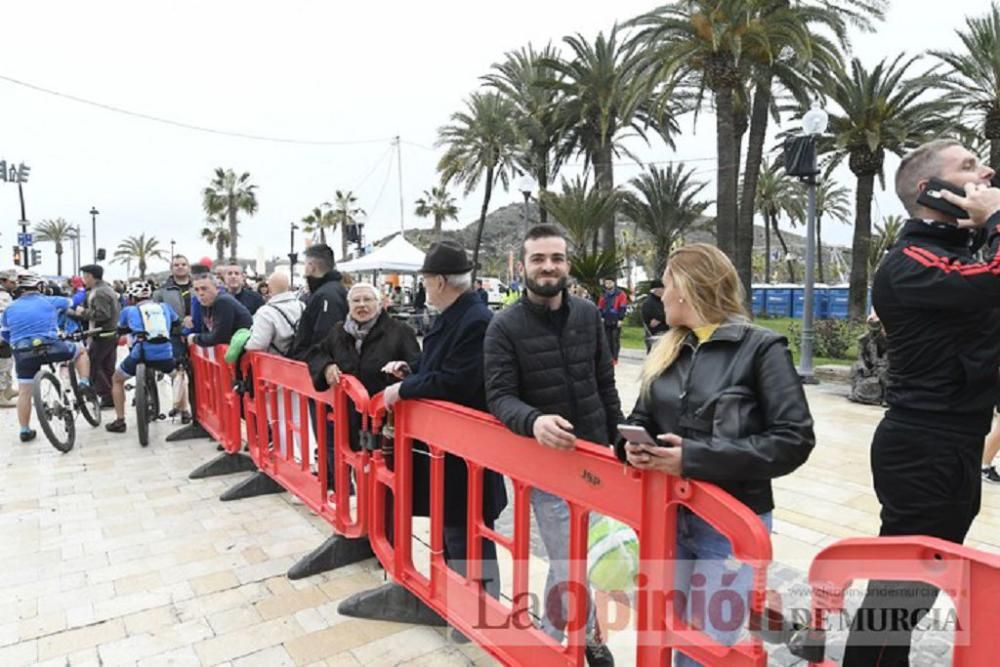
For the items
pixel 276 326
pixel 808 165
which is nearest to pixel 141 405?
pixel 276 326

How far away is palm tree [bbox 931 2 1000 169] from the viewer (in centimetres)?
1587

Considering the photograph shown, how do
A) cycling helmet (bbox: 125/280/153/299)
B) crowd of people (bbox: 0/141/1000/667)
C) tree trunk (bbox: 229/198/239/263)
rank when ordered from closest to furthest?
crowd of people (bbox: 0/141/1000/667) → cycling helmet (bbox: 125/280/153/299) → tree trunk (bbox: 229/198/239/263)

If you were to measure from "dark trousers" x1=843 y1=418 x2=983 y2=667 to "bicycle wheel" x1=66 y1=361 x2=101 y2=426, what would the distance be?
7937mm

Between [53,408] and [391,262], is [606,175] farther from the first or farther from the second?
[53,408]

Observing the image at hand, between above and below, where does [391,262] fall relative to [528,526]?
above

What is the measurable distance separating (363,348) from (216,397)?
3422 mm

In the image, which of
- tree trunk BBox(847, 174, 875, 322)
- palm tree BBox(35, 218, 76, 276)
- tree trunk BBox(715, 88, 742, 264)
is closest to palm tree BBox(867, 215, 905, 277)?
tree trunk BBox(847, 174, 875, 322)

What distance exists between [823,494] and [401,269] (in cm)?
1403

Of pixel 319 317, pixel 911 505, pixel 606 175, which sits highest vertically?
pixel 606 175

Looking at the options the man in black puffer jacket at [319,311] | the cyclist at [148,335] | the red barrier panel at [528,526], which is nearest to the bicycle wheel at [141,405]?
the cyclist at [148,335]

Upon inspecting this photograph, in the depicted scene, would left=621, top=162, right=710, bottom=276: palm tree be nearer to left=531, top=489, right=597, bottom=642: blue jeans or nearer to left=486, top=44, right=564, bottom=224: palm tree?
left=486, top=44, right=564, bottom=224: palm tree

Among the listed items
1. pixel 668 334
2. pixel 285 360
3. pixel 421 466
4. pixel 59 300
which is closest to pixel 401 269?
pixel 59 300

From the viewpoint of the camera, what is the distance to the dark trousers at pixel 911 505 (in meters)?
2.03

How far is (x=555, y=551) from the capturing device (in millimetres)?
2666
